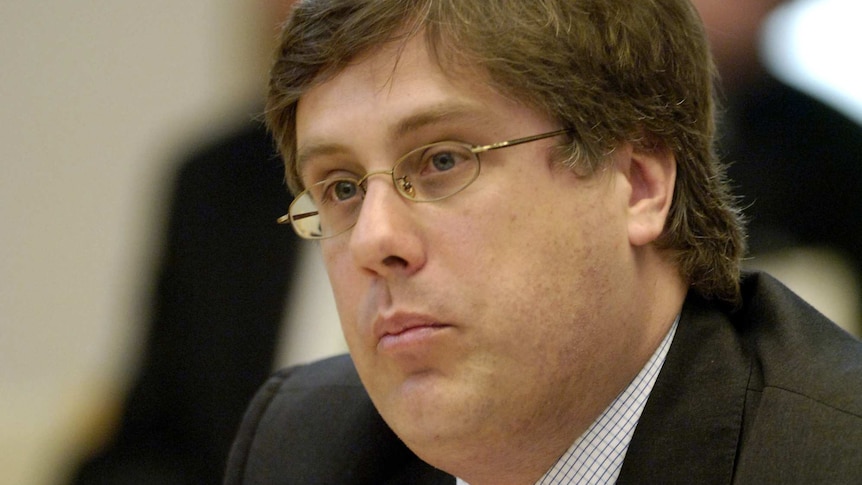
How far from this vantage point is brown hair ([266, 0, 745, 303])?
1910 mm

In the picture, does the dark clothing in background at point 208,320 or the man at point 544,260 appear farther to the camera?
the dark clothing in background at point 208,320

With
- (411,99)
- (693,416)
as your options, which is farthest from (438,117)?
(693,416)

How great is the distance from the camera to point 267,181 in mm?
4254

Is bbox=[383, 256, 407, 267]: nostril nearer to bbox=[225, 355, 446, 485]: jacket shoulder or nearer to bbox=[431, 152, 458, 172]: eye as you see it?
bbox=[431, 152, 458, 172]: eye

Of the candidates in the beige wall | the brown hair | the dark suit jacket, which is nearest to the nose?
the brown hair

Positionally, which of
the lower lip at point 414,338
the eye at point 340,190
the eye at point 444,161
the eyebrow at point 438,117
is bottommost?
the lower lip at point 414,338

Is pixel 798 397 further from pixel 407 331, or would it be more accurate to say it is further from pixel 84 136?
pixel 84 136

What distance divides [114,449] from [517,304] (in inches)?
99.3

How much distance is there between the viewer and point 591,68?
1969mm

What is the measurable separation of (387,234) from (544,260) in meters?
0.28

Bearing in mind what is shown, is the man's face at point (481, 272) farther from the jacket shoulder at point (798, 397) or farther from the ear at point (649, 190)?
the jacket shoulder at point (798, 397)

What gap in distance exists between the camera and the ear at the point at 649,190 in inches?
78.4

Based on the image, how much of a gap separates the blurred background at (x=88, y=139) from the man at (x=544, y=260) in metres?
2.72

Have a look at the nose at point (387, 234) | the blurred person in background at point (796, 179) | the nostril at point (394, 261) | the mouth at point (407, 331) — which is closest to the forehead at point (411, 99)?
the nose at point (387, 234)
